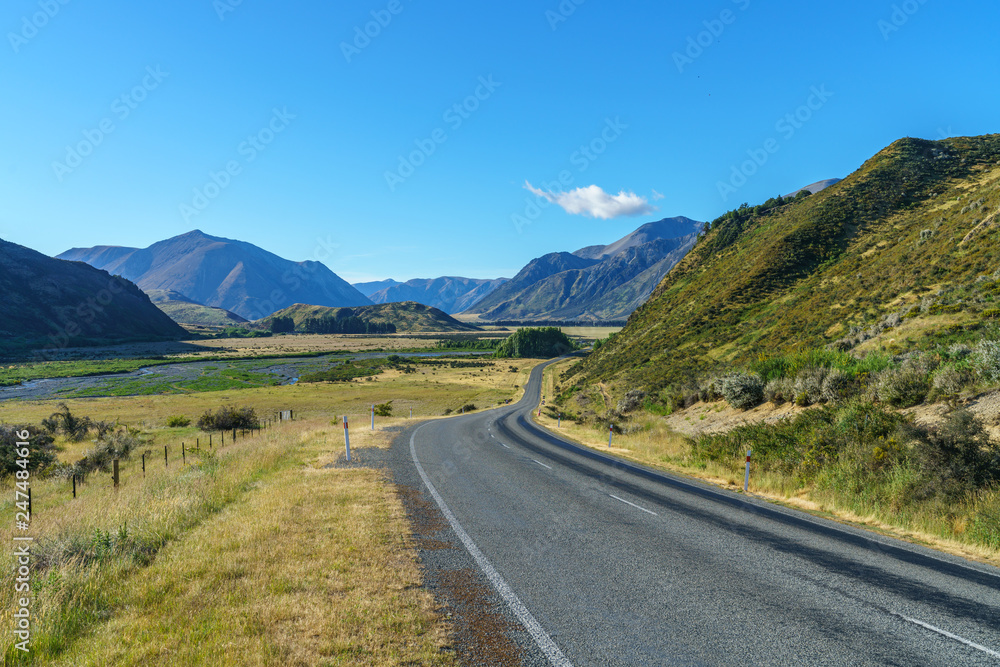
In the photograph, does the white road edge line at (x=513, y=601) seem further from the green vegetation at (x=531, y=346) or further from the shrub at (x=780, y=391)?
the green vegetation at (x=531, y=346)

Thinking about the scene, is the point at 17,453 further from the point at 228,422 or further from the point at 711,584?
the point at 711,584

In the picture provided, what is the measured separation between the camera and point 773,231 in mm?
57844

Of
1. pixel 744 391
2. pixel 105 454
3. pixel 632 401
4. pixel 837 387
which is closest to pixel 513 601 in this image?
pixel 837 387

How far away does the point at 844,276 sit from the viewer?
3762cm

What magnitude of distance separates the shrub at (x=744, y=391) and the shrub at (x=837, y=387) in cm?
376

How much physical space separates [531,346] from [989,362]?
141163mm

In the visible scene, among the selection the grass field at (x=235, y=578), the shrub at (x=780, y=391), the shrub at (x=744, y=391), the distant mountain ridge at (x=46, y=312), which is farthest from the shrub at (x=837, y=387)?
the distant mountain ridge at (x=46, y=312)

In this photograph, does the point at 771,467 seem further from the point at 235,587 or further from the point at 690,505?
the point at 235,587

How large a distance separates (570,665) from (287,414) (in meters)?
38.9

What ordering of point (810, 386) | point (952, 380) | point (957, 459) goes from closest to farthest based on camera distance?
point (957, 459), point (952, 380), point (810, 386)

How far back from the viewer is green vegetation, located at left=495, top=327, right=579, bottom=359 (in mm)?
152250

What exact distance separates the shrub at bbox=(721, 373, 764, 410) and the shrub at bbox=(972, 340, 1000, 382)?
819cm

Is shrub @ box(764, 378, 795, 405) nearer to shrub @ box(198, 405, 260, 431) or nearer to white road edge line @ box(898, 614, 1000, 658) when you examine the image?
white road edge line @ box(898, 614, 1000, 658)

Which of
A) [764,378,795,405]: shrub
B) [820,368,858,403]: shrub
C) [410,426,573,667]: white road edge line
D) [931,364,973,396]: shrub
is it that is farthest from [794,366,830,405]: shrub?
[410,426,573,667]: white road edge line
